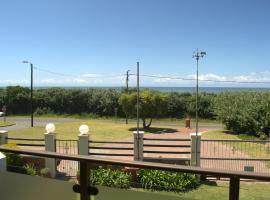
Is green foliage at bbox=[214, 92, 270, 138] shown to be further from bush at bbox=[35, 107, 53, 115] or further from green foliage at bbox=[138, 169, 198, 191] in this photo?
bush at bbox=[35, 107, 53, 115]

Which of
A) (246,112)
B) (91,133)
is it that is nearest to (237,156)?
(246,112)

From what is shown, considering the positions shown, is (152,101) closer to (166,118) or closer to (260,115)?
(260,115)

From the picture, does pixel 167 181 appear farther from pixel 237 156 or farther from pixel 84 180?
pixel 237 156

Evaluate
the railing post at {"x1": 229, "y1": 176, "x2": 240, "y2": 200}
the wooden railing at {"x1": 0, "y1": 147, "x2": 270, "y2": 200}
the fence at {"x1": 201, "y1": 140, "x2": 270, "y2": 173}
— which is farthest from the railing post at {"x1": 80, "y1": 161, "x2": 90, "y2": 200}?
the fence at {"x1": 201, "y1": 140, "x2": 270, "y2": 173}

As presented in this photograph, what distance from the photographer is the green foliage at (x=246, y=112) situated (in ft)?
64.8

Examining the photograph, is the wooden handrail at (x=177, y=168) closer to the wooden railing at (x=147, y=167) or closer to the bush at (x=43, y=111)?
the wooden railing at (x=147, y=167)

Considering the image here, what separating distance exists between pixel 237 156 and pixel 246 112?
24.7 ft

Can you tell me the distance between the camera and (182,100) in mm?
32312

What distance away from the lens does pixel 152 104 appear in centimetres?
2209

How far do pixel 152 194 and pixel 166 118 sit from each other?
1193 inches

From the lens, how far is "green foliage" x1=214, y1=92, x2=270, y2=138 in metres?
19.8

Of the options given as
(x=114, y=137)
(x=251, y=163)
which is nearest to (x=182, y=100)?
(x=114, y=137)

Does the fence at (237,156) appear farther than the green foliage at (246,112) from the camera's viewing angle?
No

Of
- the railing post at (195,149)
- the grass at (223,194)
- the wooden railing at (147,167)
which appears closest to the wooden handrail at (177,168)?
the wooden railing at (147,167)
